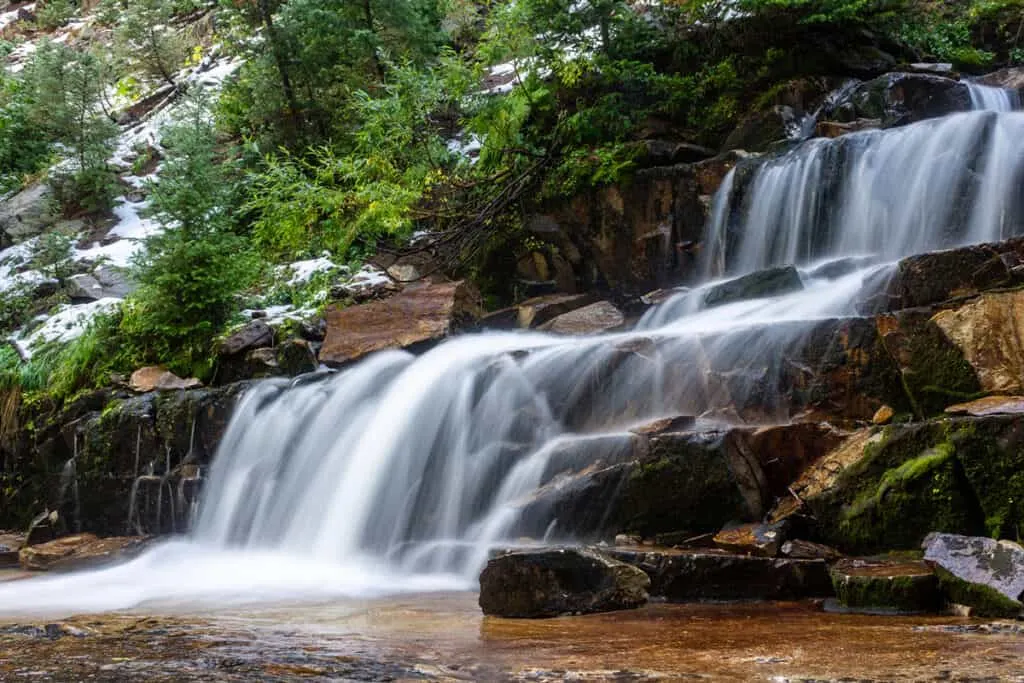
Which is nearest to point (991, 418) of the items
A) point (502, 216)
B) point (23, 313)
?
point (502, 216)

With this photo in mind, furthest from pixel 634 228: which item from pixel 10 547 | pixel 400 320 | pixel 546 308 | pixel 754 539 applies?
pixel 10 547

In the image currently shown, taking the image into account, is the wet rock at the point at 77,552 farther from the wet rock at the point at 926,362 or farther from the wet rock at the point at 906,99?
the wet rock at the point at 906,99

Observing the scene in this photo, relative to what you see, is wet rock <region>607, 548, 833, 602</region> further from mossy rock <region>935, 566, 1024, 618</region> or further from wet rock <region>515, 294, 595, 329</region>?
wet rock <region>515, 294, 595, 329</region>

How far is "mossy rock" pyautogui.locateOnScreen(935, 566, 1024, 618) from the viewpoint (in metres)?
3.70

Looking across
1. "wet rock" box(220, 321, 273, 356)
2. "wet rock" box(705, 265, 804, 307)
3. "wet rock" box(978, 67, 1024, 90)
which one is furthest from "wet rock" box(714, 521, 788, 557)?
"wet rock" box(978, 67, 1024, 90)

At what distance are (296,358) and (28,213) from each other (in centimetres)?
896

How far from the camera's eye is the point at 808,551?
4855 mm

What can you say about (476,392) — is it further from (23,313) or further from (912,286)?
(23,313)

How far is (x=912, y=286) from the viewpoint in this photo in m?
6.25

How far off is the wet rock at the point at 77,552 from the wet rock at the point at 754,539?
5734 mm

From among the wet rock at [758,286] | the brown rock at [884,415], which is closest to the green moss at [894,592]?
the brown rock at [884,415]

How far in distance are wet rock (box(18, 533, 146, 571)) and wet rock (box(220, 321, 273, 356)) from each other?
7.92 ft

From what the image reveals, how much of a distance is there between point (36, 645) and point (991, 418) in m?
4.39

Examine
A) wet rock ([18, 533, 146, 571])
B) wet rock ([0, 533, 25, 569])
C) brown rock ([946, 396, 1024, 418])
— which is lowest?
wet rock ([0, 533, 25, 569])
